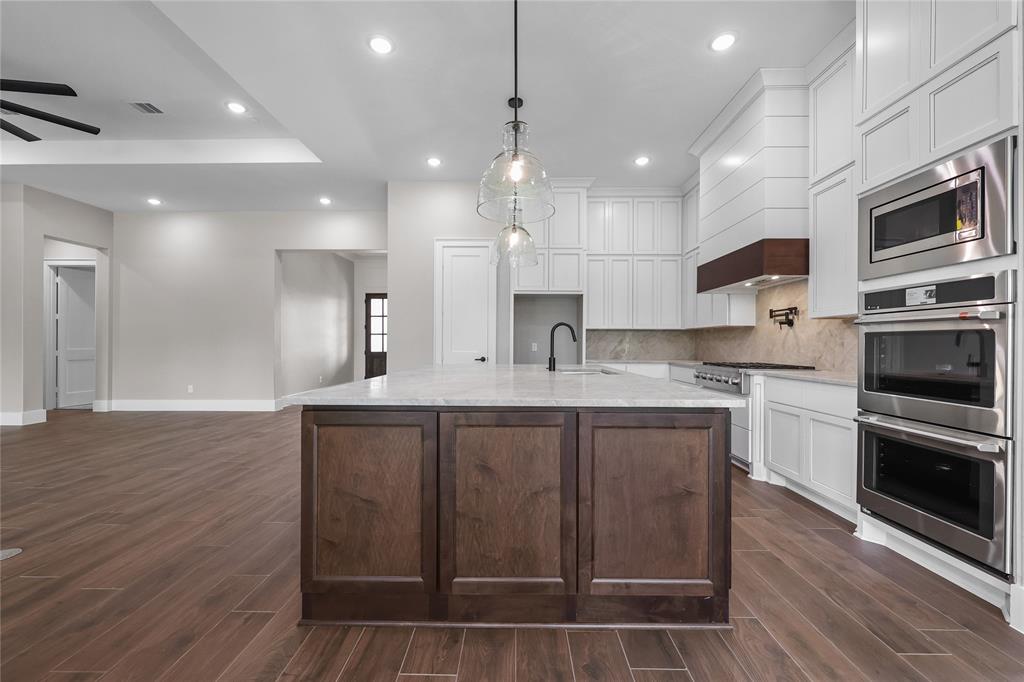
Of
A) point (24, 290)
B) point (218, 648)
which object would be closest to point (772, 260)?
point (218, 648)

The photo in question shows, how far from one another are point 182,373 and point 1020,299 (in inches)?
348

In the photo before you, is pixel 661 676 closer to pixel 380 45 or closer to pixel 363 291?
pixel 380 45

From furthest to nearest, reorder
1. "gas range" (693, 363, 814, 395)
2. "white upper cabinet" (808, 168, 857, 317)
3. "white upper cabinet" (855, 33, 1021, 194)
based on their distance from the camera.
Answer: "gas range" (693, 363, 814, 395), "white upper cabinet" (808, 168, 857, 317), "white upper cabinet" (855, 33, 1021, 194)

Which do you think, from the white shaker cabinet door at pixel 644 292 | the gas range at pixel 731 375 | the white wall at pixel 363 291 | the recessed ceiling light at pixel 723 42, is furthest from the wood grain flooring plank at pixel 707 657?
the white wall at pixel 363 291

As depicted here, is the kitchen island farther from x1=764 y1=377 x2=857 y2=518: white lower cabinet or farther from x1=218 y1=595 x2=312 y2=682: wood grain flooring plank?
x1=764 y1=377 x2=857 y2=518: white lower cabinet

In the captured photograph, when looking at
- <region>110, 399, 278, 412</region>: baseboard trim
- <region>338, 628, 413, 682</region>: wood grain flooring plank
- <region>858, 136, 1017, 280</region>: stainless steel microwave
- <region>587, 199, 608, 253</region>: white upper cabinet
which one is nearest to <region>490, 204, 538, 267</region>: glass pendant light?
<region>858, 136, 1017, 280</region>: stainless steel microwave

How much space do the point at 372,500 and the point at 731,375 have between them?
3.24 metres

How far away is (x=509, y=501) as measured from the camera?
5.82 ft

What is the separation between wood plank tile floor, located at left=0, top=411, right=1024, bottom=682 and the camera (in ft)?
5.10

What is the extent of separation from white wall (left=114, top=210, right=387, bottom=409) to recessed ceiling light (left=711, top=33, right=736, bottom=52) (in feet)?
17.1

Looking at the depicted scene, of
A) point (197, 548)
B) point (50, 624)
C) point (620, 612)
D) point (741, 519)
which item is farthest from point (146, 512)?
point (741, 519)

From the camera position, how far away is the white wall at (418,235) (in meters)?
5.68

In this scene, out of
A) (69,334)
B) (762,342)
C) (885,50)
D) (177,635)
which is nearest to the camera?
(177,635)

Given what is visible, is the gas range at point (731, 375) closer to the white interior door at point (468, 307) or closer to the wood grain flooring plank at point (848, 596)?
the wood grain flooring plank at point (848, 596)
